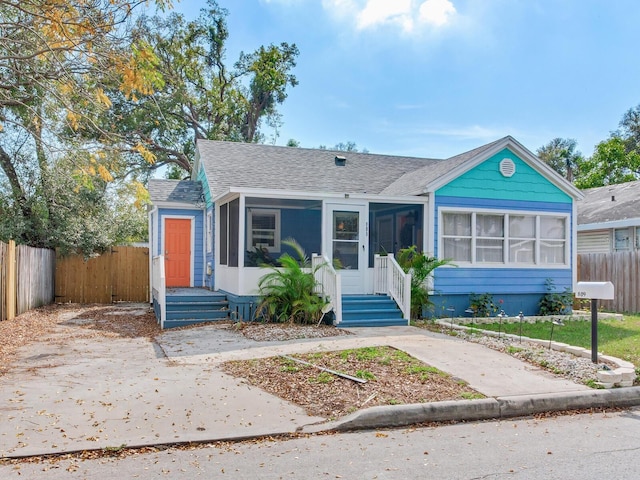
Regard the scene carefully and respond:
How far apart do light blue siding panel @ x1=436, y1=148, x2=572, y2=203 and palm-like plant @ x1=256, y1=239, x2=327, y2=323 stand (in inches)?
167

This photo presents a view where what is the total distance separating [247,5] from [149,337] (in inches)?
355

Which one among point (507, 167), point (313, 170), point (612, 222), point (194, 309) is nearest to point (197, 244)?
point (313, 170)

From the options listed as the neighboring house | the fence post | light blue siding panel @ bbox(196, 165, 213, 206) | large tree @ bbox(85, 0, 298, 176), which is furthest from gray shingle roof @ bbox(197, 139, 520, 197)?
large tree @ bbox(85, 0, 298, 176)

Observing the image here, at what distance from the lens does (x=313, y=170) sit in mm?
15656

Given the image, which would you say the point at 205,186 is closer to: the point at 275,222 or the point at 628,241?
the point at 275,222

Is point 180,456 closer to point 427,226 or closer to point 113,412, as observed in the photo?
point 113,412

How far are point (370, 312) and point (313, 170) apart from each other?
5554 mm

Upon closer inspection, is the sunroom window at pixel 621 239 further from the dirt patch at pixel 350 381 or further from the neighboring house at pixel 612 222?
the dirt patch at pixel 350 381

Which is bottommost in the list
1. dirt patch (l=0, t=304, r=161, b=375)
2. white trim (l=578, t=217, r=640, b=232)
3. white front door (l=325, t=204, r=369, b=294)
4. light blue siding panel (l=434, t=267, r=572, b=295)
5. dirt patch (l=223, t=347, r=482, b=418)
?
dirt patch (l=0, t=304, r=161, b=375)

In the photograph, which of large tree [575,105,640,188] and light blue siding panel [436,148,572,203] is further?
large tree [575,105,640,188]

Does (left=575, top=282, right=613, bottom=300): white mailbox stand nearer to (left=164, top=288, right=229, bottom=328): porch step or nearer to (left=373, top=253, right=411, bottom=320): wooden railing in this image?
(left=373, top=253, right=411, bottom=320): wooden railing

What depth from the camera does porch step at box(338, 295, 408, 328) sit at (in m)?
11.3

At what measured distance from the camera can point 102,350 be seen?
9188 millimetres

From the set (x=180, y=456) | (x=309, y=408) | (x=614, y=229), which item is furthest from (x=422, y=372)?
(x=614, y=229)
